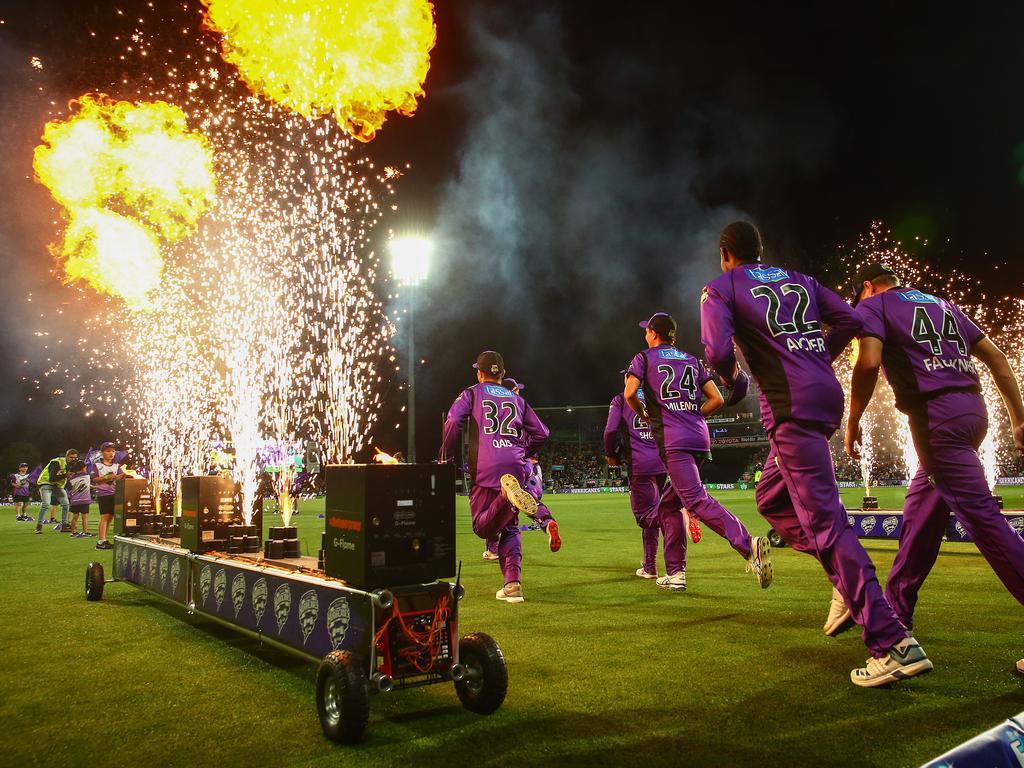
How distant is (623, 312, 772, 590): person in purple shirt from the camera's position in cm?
629

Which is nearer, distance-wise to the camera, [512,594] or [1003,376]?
[1003,376]

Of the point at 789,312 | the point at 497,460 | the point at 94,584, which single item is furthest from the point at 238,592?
the point at 789,312

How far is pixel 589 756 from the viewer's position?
9.12 feet

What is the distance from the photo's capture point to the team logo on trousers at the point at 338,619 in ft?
11.8

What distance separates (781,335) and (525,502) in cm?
316

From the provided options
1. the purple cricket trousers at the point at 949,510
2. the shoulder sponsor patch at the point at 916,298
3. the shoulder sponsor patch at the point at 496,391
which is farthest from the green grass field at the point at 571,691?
the shoulder sponsor patch at the point at 916,298

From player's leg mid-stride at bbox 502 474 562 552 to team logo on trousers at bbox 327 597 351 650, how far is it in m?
2.68

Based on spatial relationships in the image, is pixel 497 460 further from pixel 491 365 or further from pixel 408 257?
pixel 408 257

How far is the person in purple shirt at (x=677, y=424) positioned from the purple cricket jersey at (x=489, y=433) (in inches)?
47.5

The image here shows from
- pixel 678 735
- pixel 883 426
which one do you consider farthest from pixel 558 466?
pixel 678 735

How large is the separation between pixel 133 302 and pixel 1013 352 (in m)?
35.3

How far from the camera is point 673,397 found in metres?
6.65

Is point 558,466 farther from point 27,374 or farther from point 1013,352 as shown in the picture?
point 27,374

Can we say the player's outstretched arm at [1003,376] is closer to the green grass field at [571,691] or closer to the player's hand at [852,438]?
the player's hand at [852,438]
